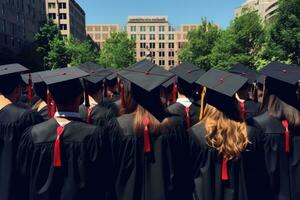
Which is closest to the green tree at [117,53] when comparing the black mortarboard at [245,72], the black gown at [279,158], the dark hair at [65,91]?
the black mortarboard at [245,72]

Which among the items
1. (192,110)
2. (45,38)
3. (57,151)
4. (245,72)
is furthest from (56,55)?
(57,151)

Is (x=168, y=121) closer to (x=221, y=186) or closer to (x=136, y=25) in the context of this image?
(x=221, y=186)

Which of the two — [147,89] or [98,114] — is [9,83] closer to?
[98,114]

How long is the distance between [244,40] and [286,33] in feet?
40.5

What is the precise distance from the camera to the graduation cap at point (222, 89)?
337 cm

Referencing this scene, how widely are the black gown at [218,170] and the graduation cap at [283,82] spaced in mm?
688

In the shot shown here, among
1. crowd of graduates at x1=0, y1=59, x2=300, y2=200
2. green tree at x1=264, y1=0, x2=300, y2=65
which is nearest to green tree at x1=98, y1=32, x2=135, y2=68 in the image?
green tree at x1=264, y1=0, x2=300, y2=65

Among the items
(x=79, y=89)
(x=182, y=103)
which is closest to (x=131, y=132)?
(x=79, y=89)

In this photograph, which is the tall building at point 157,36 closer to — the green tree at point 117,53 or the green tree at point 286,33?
the green tree at point 117,53

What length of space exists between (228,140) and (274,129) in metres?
0.79

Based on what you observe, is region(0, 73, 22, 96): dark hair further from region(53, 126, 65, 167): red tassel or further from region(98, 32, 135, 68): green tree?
region(98, 32, 135, 68): green tree

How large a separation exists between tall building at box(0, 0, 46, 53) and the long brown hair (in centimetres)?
4237

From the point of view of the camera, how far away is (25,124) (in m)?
3.97

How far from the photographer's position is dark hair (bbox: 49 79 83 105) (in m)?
3.26
